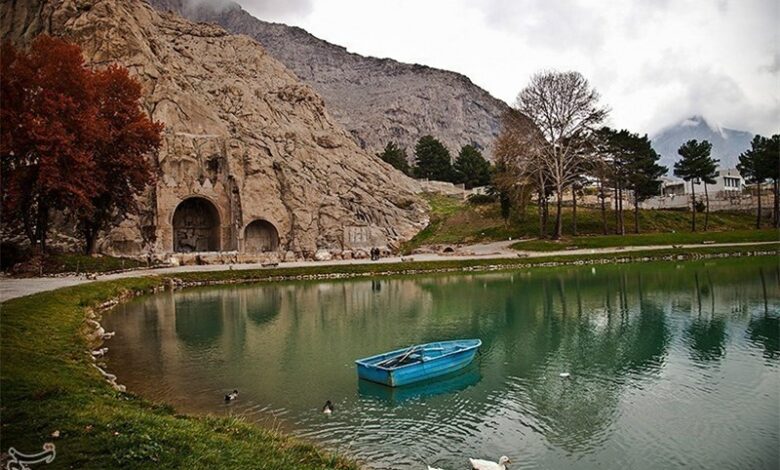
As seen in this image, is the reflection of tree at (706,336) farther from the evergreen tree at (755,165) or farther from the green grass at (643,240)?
the evergreen tree at (755,165)

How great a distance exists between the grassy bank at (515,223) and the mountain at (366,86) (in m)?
82.9

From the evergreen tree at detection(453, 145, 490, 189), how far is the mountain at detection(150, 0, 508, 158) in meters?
55.7

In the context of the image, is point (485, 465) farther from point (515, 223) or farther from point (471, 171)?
point (471, 171)

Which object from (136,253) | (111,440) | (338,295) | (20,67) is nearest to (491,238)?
(338,295)

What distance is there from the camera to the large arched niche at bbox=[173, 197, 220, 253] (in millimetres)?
65188

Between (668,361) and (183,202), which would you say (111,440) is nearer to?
(668,361)

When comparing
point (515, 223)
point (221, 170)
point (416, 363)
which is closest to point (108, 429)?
point (416, 363)

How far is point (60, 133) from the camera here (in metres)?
40.2

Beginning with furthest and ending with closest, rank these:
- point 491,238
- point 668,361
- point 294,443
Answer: point 491,238 → point 668,361 → point 294,443

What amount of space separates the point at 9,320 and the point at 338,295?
2030 centimetres

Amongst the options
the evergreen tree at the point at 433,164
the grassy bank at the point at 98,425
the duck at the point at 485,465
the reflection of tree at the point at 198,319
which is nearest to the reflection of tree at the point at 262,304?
the reflection of tree at the point at 198,319

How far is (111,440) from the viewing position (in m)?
8.67

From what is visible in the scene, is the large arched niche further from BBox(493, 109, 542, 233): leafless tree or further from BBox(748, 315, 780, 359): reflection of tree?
BBox(748, 315, 780, 359): reflection of tree

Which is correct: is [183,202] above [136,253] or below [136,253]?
above
